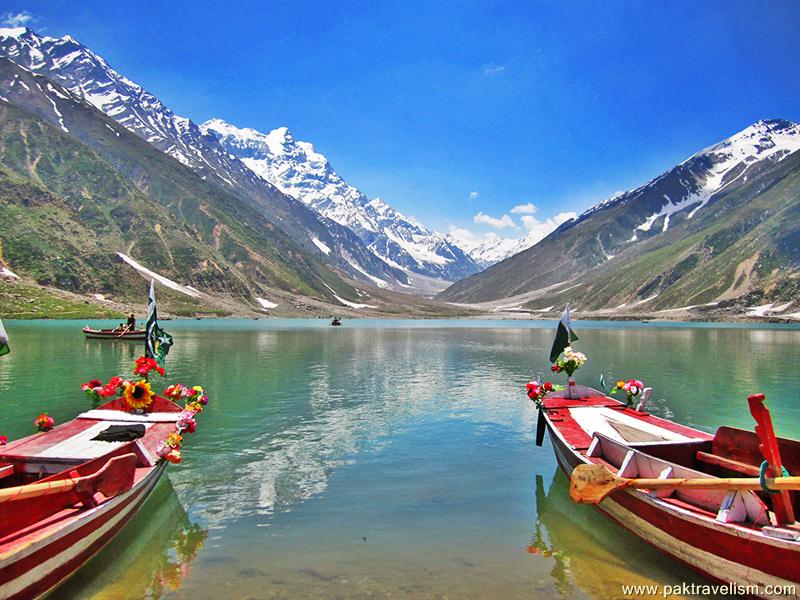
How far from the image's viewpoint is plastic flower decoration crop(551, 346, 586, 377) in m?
25.5

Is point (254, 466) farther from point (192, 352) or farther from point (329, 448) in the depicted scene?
point (192, 352)

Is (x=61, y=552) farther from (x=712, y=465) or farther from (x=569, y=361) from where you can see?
(x=569, y=361)

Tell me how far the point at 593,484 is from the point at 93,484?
12110 millimetres

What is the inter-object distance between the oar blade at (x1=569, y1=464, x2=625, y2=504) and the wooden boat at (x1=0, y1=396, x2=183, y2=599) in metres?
11.5

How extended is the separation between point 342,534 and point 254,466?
7299 millimetres

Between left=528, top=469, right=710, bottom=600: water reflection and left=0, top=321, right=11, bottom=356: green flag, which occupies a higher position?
left=0, top=321, right=11, bottom=356: green flag

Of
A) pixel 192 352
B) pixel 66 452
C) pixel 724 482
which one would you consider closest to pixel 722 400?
pixel 724 482

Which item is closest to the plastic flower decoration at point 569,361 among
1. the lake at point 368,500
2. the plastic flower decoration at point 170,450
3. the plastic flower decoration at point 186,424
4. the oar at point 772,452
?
the lake at point 368,500

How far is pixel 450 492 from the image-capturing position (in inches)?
706

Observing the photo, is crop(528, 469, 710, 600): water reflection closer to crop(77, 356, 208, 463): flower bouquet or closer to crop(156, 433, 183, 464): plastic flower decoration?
crop(156, 433, 183, 464): plastic flower decoration

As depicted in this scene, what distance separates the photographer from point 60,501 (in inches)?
445

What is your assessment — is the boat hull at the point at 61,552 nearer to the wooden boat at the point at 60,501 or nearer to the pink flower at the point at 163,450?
the wooden boat at the point at 60,501

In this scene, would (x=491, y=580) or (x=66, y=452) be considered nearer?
(x=491, y=580)

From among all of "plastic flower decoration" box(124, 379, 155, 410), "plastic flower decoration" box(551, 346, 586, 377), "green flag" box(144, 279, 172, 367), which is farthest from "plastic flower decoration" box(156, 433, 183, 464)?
"plastic flower decoration" box(551, 346, 586, 377)
